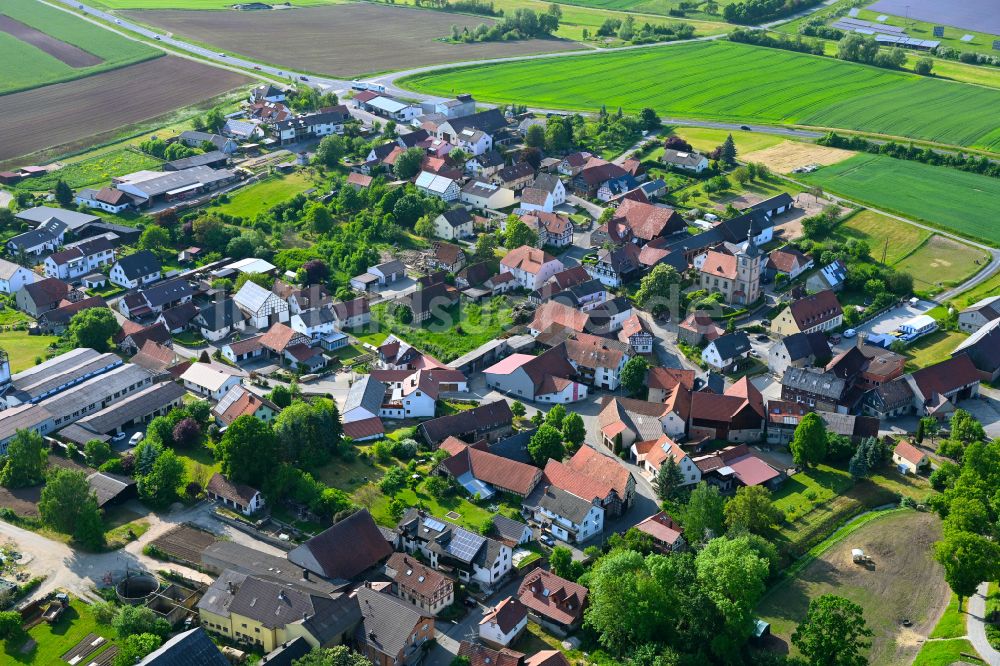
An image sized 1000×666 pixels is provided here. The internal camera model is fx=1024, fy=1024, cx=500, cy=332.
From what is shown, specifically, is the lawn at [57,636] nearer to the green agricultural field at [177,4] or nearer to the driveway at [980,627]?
the driveway at [980,627]

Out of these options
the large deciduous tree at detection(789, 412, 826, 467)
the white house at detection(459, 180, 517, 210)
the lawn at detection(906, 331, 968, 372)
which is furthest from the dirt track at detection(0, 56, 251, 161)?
the lawn at detection(906, 331, 968, 372)

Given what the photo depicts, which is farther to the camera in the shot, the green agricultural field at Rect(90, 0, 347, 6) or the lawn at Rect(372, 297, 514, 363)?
the green agricultural field at Rect(90, 0, 347, 6)

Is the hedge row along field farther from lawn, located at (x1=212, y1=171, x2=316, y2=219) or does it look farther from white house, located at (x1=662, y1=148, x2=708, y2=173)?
lawn, located at (x1=212, y1=171, x2=316, y2=219)

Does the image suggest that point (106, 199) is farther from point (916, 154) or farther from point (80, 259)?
point (916, 154)

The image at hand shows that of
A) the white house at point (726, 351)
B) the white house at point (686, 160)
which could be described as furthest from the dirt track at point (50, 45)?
the white house at point (726, 351)

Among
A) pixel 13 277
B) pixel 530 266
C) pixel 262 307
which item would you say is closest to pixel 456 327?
pixel 530 266

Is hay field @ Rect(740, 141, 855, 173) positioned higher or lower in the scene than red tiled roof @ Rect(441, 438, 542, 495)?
higher
